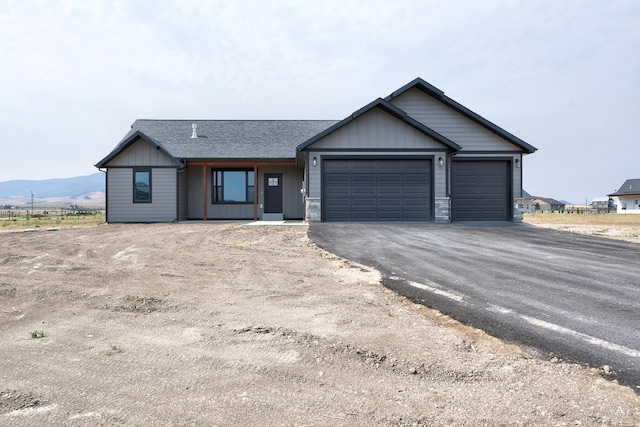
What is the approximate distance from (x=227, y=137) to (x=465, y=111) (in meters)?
Answer: 11.8

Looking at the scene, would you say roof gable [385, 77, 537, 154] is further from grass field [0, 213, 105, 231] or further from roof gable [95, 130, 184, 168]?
grass field [0, 213, 105, 231]

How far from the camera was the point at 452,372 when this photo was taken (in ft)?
9.71

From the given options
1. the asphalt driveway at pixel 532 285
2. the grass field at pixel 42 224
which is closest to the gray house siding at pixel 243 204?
the grass field at pixel 42 224

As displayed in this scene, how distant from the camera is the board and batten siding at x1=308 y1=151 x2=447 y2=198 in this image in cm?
1598

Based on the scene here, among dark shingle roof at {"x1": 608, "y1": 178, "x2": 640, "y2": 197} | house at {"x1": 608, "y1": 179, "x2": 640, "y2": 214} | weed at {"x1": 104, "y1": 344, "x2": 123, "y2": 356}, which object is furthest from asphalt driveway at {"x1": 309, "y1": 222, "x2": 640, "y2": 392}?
dark shingle roof at {"x1": 608, "y1": 178, "x2": 640, "y2": 197}

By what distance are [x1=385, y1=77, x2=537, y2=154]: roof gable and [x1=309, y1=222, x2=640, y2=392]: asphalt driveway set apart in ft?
22.0

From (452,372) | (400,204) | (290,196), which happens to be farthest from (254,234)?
(452,372)

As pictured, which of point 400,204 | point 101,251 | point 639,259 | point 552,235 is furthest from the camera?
point 400,204

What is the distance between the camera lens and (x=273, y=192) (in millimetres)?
20234

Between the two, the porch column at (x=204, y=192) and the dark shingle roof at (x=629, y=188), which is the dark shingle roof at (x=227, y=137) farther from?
the dark shingle roof at (x=629, y=188)

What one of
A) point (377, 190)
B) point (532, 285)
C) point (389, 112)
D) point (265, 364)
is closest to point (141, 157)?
point (377, 190)

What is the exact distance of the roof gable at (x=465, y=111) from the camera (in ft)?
55.5

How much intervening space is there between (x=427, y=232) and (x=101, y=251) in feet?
29.8

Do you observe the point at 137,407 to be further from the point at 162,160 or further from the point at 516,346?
the point at 162,160
